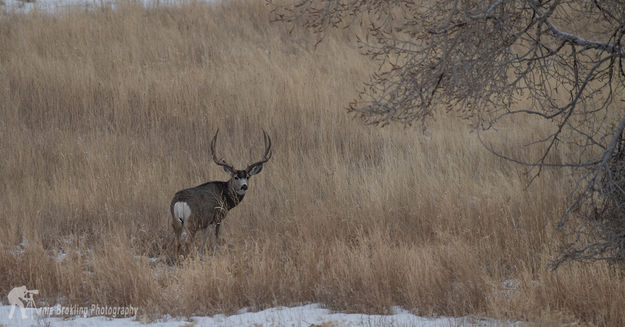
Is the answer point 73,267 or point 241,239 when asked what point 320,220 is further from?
point 73,267

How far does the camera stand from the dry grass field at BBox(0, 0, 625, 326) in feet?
19.3

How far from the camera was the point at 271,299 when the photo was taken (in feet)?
19.5

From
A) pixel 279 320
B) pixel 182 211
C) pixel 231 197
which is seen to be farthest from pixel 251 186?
pixel 279 320

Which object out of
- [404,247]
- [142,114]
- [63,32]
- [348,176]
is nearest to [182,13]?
[63,32]

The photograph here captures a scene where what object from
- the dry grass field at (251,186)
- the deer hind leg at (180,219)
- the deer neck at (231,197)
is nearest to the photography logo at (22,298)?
the dry grass field at (251,186)

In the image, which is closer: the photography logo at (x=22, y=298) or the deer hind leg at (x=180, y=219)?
the photography logo at (x=22, y=298)

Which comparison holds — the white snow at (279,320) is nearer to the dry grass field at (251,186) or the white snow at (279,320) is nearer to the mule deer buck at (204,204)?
the dry grass field at (251,186)

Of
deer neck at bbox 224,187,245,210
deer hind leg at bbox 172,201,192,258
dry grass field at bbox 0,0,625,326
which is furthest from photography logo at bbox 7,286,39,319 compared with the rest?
deer neck at bbox 224,187,245,210

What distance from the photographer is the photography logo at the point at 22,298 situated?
602 centimetres

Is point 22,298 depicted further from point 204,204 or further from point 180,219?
point 204,204

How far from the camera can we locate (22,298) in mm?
6164

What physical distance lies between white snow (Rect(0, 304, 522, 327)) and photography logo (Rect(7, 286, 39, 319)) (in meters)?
0.20

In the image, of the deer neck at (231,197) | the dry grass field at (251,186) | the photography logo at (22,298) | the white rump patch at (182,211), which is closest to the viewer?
the dry grass field at (251,186)

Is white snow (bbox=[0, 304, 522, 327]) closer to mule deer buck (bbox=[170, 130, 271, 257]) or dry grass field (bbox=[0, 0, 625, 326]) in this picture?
dry grass field (bbox=[0, 0, 625, 326])
